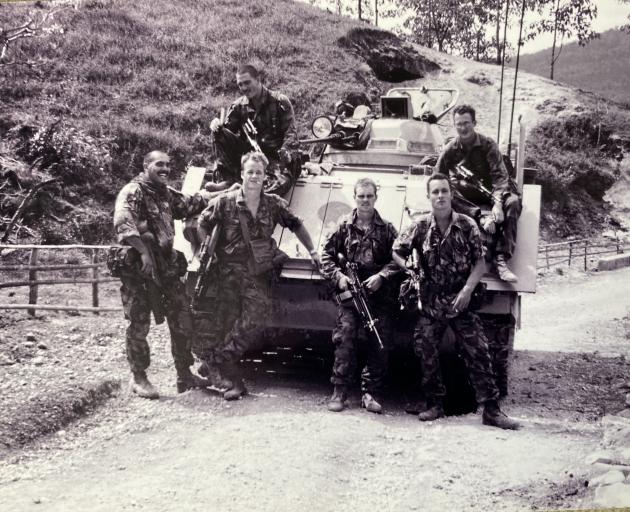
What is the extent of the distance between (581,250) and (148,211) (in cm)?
398

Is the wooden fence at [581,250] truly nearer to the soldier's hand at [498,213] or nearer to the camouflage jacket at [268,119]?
the soldier's hand at [498,213]

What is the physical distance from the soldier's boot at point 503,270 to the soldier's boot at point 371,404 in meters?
1.25

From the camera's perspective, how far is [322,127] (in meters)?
7.39

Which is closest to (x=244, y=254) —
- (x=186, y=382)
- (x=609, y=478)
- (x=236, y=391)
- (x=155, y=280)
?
(x=155, y=280)

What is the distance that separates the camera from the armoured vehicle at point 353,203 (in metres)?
5.28

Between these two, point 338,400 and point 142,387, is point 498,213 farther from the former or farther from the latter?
point 142,387

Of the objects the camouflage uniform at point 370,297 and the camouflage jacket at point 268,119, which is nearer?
the camouflage uniform at point 370,297

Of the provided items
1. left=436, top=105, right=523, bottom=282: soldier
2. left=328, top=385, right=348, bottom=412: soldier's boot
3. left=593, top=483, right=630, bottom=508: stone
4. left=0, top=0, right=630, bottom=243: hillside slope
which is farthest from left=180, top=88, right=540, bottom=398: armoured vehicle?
left=593, top=483, right=630, bottom=508: stone

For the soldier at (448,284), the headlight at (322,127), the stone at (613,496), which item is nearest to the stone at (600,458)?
the stone at (613,496)

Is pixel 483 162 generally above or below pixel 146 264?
above

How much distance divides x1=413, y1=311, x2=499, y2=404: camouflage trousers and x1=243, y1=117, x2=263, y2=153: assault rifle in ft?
6.58

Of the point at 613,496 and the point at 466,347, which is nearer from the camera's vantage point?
the point at 613,496

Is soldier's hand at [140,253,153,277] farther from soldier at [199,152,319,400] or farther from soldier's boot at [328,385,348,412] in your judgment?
soldier's boot at [328,385,348,412]

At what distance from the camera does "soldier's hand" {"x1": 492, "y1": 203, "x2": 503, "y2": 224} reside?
534 centimetres
